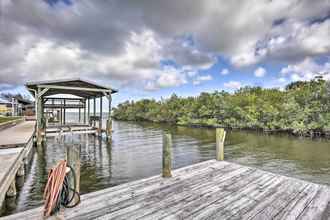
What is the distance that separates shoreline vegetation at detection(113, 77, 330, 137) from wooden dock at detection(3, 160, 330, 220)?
1689 cm

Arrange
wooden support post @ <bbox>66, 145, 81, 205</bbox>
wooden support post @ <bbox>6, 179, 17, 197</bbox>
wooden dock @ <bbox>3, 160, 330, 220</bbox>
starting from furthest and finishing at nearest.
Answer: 1. wooden support post @ <bbox>6, 179, 17, 197</bbox>
2. wooden dock @ <bbox>3, 160, 330, 220</bbox>
3. wooden support post @ <bbox>66, 145, 81, 205</bbox>

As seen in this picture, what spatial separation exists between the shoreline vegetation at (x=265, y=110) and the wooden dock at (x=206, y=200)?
55.4 ft

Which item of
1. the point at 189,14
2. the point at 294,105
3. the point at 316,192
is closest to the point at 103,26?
the point at 189,14

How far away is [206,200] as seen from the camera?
2787 mm

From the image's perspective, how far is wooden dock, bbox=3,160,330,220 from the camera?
238 cm

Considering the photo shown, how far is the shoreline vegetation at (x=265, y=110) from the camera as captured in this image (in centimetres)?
1669

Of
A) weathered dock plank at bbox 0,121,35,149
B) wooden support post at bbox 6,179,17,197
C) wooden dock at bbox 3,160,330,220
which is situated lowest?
wooden support post at bbox 6,179,17,197

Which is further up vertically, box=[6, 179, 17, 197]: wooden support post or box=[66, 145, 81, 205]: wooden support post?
box=[66, 145, 81, 205]: wooden support post

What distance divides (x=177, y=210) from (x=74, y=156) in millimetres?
1570

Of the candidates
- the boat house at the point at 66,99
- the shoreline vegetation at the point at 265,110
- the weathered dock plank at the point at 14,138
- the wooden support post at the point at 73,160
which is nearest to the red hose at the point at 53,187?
the wooden support post at the point at 73,160

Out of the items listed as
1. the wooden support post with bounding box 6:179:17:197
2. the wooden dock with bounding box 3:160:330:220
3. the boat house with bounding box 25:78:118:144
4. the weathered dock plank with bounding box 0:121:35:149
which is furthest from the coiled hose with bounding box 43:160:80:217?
the boat house with bounding box 25:78:118:144

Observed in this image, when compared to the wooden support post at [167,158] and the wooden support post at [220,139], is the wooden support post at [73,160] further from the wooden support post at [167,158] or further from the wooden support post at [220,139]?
the wooden support post at [220,139]

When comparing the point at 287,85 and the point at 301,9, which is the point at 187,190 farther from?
the point at 287,85

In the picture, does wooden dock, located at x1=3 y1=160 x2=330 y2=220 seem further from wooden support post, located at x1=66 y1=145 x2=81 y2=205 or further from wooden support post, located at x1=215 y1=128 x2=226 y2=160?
wooden support post, located at x1=215 y1=128 x2=226 y2=160
